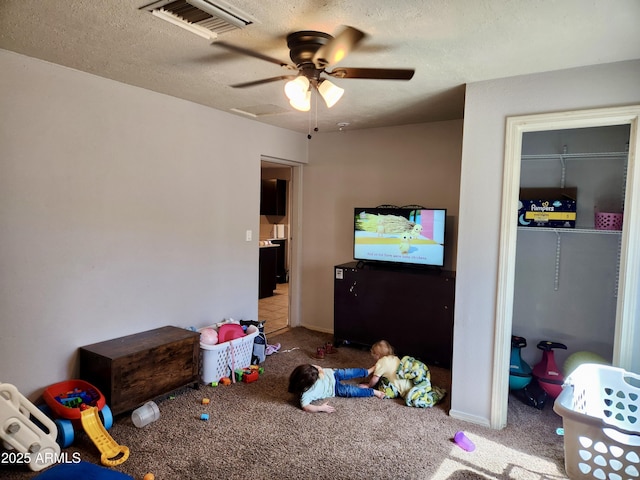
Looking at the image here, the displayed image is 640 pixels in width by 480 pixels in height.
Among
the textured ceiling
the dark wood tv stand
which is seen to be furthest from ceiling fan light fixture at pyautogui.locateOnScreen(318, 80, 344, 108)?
the dark wood tv stand

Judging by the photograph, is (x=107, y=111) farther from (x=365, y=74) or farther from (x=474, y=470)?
(x=474, y=470)

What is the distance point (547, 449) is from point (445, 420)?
626 millimetres

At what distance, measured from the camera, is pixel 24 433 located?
2.12 m

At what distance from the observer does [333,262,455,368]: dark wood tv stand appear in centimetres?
369

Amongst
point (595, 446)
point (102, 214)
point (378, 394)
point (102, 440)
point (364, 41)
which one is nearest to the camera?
point (595, 446)

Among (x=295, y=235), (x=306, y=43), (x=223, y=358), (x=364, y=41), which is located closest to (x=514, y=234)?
(x=364, y=41)

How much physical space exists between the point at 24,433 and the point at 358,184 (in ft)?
11.8

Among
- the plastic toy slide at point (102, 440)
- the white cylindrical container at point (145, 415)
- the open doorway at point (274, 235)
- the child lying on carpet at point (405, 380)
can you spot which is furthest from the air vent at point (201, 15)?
the open doorway at point (274, 235)

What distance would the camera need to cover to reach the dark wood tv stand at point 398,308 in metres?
3.69

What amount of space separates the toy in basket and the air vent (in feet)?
7.34

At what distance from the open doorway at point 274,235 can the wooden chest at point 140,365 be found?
2.85m

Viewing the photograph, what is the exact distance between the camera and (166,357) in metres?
2.93

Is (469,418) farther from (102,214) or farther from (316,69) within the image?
(102,214)

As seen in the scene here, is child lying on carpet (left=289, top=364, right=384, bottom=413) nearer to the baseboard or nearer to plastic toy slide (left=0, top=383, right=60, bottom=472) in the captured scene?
the baseboard
